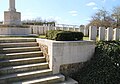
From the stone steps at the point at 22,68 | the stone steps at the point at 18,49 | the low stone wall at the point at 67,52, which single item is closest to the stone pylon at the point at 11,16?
the stone steps at the point at 18,49

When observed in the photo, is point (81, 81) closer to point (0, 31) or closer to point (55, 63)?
point (55, 63)

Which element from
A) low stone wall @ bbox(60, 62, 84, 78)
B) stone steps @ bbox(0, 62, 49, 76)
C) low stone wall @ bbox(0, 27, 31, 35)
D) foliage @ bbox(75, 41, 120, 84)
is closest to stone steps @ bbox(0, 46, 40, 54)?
stone steps @ bbox(0, 62, 49, 76)

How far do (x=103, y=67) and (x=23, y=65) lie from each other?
3.23m

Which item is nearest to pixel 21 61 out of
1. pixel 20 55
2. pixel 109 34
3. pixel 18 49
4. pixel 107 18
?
pixel 20 55

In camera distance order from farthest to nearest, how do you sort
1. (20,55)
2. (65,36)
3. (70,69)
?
(65,36) < (70,69) < (20,55)

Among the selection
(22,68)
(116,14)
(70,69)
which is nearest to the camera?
(22,68)

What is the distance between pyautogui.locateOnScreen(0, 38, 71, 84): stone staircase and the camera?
461 centimetres

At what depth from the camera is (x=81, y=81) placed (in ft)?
17.4

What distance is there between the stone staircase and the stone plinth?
144 inches

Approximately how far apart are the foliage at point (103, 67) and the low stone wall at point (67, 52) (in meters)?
0.37

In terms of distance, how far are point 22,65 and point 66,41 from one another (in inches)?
79.6

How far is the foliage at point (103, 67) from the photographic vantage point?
5195 mm

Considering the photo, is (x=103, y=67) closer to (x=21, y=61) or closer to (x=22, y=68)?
(x=22, y=68)

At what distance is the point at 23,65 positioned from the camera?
17.1 ft
